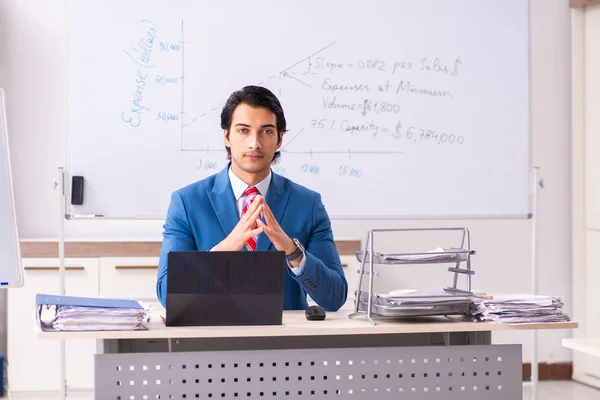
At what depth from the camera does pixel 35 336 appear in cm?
373

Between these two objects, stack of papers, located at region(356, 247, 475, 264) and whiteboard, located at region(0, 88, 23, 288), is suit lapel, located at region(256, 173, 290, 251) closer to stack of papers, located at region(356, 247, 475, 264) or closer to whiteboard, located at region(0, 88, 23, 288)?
stack of papers, located at region(356, 247, 475, 264)

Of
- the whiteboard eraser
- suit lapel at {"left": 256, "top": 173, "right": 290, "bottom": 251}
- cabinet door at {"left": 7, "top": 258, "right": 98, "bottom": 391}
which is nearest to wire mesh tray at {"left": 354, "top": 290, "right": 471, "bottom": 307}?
suit lapel at {"left": 256, "top": 173, "right": 290, "bottom": 251}

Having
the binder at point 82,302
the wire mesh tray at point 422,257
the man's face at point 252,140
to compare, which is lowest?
the binder at point 82,302

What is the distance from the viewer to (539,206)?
14.7ft

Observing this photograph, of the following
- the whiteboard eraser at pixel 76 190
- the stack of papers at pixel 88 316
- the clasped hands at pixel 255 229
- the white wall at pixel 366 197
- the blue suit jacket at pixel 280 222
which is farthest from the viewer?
the white wall at pixel 366 197

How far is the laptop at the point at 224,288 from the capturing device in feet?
6.44

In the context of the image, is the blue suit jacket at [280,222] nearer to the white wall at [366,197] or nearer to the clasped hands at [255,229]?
the clasped hands at [255,229]

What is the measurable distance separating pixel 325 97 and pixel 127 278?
124 centimetres

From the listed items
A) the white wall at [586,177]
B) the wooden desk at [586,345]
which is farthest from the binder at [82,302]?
the white wall at [586,177]

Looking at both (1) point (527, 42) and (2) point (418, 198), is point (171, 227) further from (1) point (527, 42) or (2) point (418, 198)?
(1) point (527, 42)

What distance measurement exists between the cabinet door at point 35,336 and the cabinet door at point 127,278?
46mm

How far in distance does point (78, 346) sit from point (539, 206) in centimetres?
251

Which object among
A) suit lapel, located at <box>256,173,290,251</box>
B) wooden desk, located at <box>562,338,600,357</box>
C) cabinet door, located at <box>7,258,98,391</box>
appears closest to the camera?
wooden desk, located at <box>562,338,600,357</box>

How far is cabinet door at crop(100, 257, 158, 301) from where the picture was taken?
3.75 m
